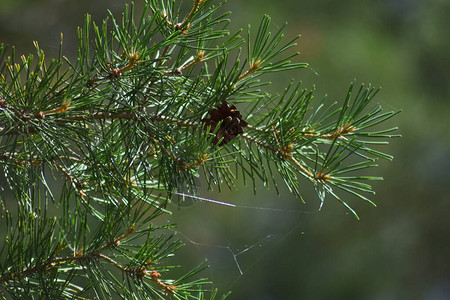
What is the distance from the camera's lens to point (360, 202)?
2736 mm

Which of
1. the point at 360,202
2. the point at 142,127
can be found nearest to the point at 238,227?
the point at 360,202

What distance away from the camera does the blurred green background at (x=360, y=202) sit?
263cm

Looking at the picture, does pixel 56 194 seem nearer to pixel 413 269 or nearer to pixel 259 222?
pixel 259 222

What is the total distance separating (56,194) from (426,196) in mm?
1358

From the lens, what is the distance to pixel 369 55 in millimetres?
2725

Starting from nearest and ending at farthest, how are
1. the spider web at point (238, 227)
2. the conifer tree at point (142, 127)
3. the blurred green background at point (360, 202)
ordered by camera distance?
the conifer tree at point (142, 127), the spider web at point (238, 227), the blurred green background at point (360, 202)

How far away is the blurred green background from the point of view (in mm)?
2633

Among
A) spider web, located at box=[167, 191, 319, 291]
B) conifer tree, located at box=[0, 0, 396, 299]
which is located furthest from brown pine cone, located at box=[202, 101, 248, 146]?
spider web, located at box=[167, 191, 319, 291]

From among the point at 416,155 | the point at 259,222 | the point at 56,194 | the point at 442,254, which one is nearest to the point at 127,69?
the point at 56,194

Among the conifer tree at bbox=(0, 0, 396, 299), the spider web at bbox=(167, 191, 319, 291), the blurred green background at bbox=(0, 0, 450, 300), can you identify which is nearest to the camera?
the conifer tree at bbox=(0, 0, 396, 299)

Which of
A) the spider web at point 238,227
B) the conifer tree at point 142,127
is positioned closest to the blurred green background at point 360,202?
the spider web at point 238,227

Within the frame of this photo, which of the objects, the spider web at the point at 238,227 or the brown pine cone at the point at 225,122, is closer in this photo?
the brown pine cone at the point at 225,122

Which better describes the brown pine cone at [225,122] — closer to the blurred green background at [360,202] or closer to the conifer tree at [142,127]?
the conifer tree at [142,127]

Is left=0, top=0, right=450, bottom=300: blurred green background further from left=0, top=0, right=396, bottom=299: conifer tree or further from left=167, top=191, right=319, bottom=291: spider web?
left=0, top=0, right=396, bottom=299: conifer tree
